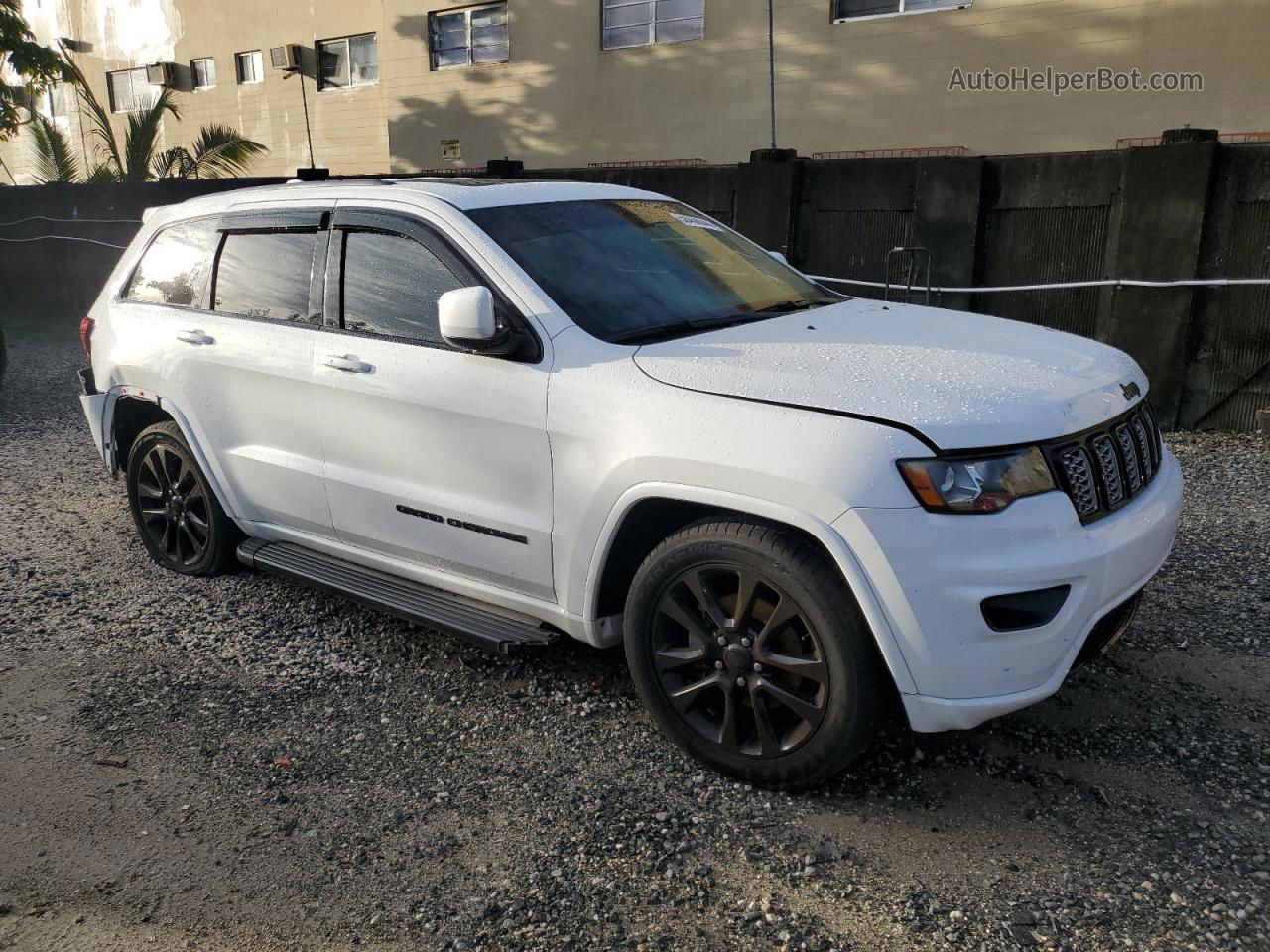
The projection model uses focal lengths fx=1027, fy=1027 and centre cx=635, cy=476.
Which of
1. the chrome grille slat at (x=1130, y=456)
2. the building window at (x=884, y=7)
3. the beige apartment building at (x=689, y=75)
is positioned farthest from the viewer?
the building window at (x=884, y=7)

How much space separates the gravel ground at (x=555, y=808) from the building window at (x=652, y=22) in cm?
1260

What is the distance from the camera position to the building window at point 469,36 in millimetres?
17406

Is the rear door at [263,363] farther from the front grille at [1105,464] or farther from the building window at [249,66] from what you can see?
the building window at [249,66]

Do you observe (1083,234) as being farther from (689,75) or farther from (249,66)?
(249,66)

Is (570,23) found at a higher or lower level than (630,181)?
higher

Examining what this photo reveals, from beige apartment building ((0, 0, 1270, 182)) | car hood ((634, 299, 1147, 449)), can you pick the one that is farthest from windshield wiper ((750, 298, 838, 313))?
beige apartment building ((0, 0, 1270, 182))

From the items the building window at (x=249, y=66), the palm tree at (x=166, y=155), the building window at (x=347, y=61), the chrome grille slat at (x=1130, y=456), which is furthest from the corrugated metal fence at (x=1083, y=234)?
the building window at (x=249, y=66)

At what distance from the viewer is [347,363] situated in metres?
3.95

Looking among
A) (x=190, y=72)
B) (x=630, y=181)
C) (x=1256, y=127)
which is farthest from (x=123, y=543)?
(x=190, y=72)

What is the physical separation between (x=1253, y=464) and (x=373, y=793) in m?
5.91

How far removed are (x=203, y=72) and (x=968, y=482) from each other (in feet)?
82.2

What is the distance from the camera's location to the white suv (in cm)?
279

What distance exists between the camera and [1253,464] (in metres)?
6.57

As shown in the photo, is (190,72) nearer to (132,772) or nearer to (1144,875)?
(132,772)
